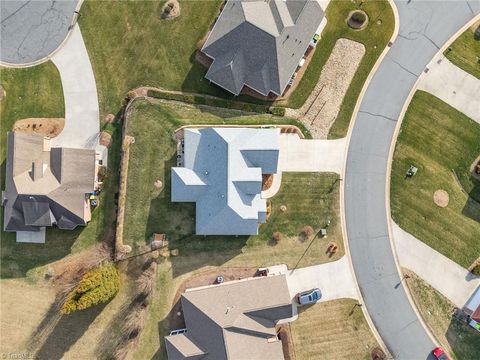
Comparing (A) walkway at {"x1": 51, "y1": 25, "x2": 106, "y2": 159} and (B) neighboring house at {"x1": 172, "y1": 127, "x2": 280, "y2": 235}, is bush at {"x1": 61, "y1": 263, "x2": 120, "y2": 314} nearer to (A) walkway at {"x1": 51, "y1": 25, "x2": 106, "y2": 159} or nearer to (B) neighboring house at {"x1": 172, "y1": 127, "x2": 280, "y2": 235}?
(B) neighboring house at {"x1": 172, "y1": 127, "x2": 280, "y2": 235}

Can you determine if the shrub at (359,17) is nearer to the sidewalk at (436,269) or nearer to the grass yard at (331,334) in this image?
the sidewalk at (436,269)

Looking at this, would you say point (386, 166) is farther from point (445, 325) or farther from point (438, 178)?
point (445, 325)

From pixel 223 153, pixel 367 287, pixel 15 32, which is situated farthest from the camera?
pixel 15 32

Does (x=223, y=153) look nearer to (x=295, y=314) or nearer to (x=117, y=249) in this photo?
(x=117, y=249)

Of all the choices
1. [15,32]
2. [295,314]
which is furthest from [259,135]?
[15,32]

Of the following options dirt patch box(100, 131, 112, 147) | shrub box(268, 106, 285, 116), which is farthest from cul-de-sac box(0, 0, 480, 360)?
shrub box(268, 106, 285, 116)

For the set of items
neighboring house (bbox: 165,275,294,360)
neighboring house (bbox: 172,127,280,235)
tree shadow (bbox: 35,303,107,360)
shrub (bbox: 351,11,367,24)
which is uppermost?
shrub (bbox: 351,11,367,24)

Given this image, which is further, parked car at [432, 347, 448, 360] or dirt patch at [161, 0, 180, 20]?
dirt patch at [161, 0, 180, 20]
